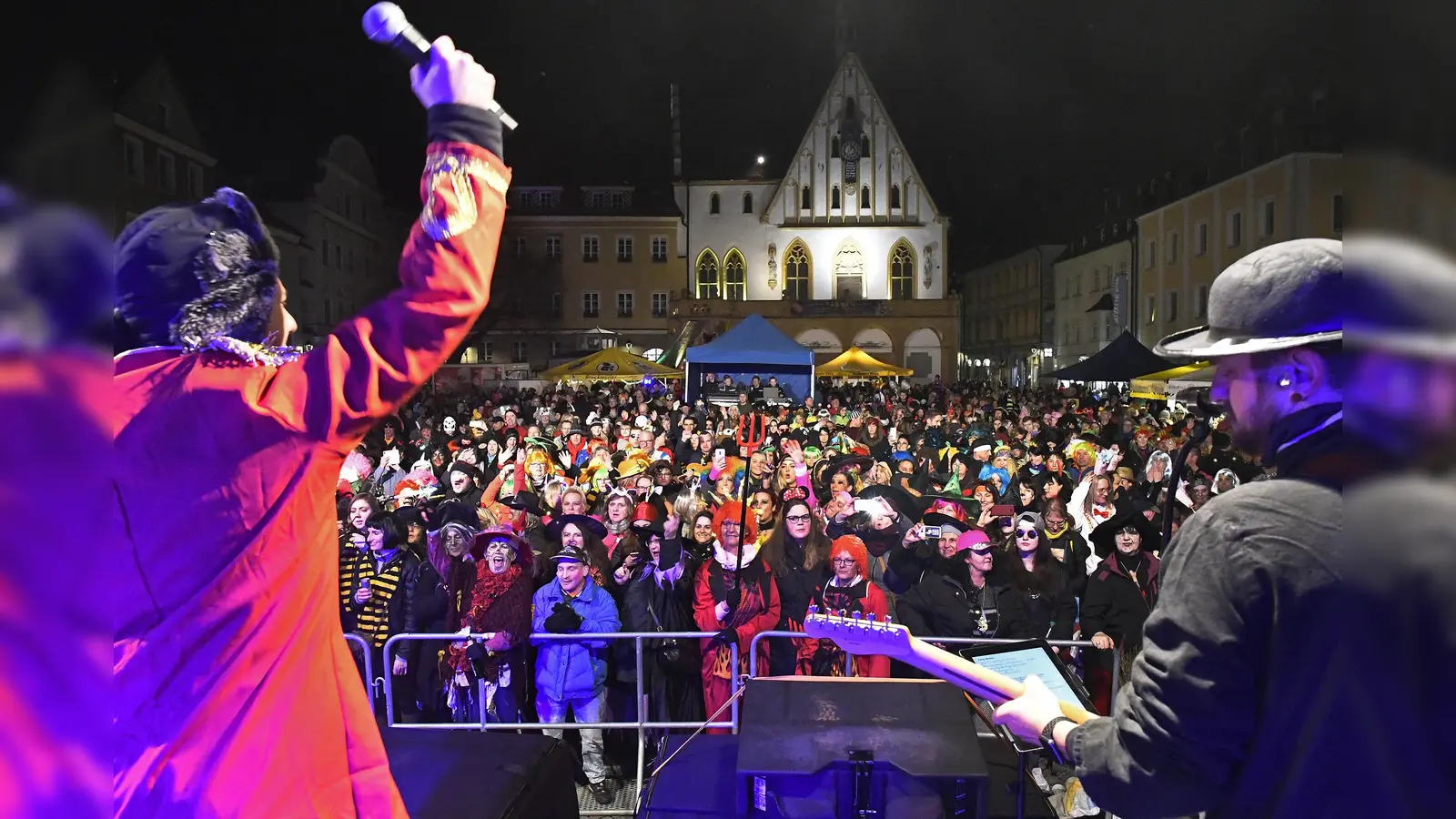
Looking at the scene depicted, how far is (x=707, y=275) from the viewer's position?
51.8 metres

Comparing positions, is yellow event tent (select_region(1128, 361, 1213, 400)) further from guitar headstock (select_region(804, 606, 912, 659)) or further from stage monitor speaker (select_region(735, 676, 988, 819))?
guitar headstock (select_region(804, 606, 912, 659))

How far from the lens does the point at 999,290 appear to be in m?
65.2

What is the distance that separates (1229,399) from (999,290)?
6719 cm

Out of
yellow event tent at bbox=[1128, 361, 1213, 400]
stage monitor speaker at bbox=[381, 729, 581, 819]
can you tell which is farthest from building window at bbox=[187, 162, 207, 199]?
yellow event tent at bbox=[1128, 361, 1213, 400]

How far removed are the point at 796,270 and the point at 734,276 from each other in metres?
3.70

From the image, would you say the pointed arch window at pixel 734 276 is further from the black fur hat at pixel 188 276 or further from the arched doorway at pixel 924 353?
the black fur hat at pixel 188 276

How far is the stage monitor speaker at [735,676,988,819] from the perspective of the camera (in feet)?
8.74

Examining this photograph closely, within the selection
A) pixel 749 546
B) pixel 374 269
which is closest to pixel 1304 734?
pixel 749 546

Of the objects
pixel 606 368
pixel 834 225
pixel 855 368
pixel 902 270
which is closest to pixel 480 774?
pixel 606 368

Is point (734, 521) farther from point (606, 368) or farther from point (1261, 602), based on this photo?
point (606, 368)

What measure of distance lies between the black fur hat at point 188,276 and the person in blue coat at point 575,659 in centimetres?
441

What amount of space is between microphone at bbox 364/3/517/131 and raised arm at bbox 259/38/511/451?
3 cm

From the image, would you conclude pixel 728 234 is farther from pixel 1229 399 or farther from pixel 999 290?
pixel 1229 399

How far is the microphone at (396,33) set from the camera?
4.30ft
